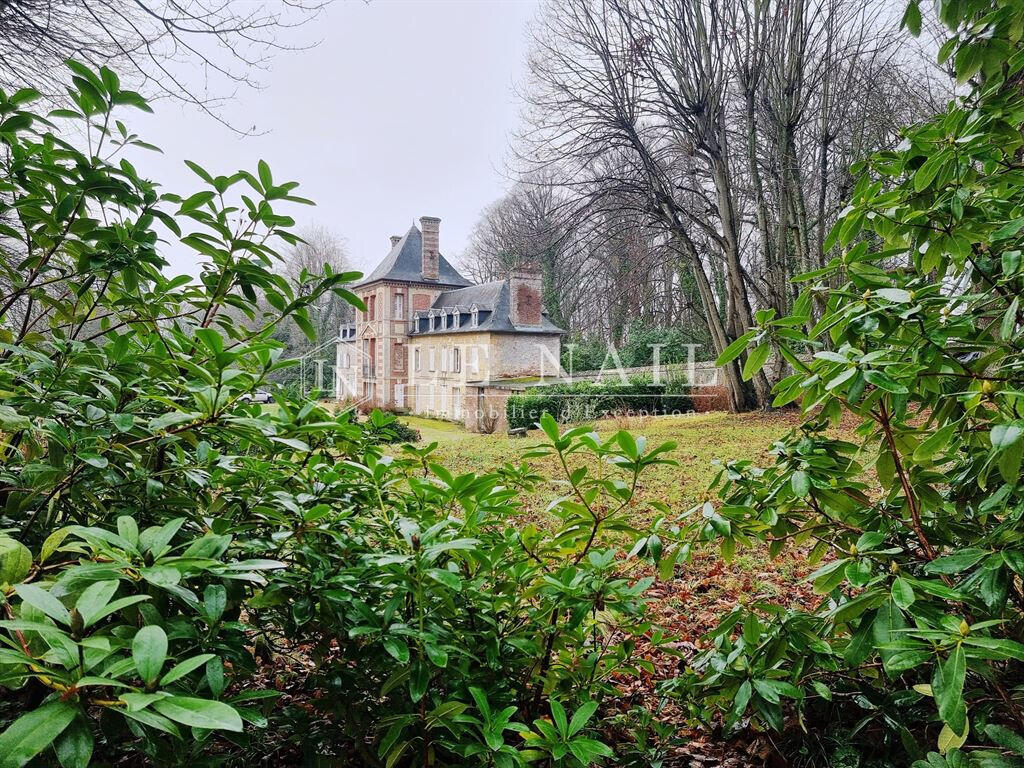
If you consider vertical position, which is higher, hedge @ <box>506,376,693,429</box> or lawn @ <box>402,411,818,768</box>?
hedge @ <box>506,376,693,429</box>

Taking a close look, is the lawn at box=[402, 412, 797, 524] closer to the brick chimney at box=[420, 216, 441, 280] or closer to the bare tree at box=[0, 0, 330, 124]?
the bare tree at box=[0, 0, 330, 124]

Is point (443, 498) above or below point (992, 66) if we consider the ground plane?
below

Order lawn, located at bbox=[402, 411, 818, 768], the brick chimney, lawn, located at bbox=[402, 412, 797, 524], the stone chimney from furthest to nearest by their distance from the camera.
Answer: the brick chimney
the stone chimney
lawn, located at bbox=[402, 412, 797, 524]
lawn, located at bbox=[402, 411, 818, 768]

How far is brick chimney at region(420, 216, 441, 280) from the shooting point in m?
17.4

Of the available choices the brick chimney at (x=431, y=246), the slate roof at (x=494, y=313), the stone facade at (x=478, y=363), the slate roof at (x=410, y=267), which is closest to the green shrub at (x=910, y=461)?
the stone facade at (x=478, y=363)

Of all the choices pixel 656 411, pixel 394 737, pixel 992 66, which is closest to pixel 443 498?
pixel 394 737

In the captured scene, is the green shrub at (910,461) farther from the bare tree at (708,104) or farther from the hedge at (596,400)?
the hedge at (596,400)

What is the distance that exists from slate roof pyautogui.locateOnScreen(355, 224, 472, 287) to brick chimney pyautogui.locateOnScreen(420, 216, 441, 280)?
16cm

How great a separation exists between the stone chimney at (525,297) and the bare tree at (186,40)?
448 inches

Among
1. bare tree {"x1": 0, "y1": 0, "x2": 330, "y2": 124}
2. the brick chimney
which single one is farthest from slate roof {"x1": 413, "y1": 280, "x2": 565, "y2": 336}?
bare tree {"x1": 0, "y1": 0, "x2": 330, "y2": 124}

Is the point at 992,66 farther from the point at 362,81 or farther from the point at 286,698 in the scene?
the point at 362,81

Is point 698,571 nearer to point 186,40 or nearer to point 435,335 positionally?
point 186,40

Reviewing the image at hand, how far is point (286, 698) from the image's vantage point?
46.8 inches

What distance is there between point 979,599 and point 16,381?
1355 mm
